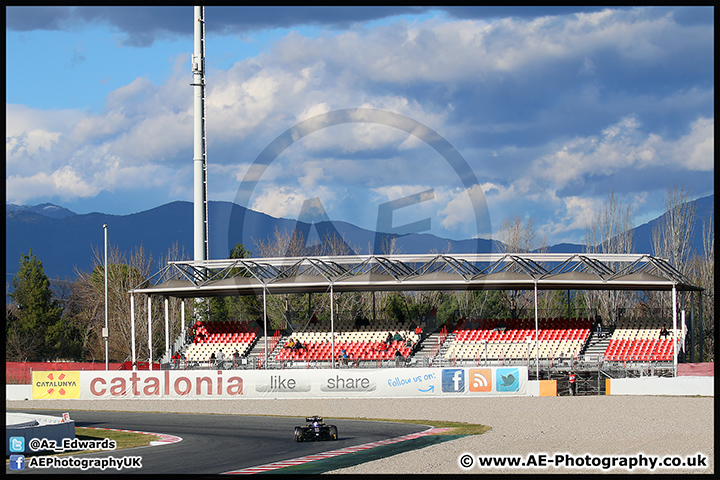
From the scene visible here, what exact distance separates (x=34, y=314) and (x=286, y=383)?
144ft

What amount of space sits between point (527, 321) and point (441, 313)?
69.6 ft

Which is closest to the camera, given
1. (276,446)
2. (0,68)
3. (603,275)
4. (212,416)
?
(0,68)

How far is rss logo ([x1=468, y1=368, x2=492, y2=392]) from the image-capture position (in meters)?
37.5

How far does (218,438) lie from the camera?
24.9 m

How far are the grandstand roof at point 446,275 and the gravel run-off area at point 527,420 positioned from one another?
751cm

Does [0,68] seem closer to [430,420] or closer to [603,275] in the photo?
[430,420]

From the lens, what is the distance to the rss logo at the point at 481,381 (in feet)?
123

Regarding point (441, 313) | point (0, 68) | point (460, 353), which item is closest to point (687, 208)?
point (441, 313)

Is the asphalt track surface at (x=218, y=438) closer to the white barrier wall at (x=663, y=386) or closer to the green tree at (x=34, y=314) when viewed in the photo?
the white barrier wall at (x=663, y=386)

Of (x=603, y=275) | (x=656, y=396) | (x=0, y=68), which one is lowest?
(x=656, y=396)

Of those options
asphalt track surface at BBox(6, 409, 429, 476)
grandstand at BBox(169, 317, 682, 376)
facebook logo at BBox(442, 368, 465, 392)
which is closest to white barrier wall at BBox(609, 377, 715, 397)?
grandstand at BBox(169, 317, 682, 376)

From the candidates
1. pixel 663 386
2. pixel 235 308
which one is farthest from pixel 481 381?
pixel 235 308

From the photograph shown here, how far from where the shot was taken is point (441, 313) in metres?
69.6

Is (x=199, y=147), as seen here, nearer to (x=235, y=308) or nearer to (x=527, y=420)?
(x=235, y=308)
